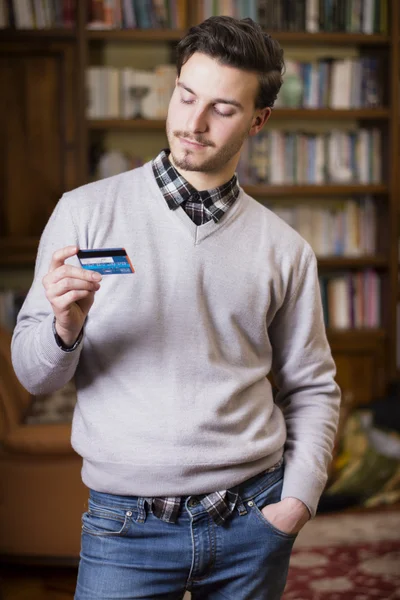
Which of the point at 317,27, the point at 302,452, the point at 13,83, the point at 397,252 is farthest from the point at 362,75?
the point at 302,452

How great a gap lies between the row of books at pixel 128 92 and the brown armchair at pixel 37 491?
194 centimetres

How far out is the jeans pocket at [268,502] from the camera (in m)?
1.27

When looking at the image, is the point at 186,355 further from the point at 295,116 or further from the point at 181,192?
the point at 295,116

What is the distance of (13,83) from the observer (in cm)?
397

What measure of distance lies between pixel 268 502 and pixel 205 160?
1.88 ft

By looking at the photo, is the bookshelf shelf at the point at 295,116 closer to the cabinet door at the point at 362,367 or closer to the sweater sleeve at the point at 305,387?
the cabinet door at the point at 362,367

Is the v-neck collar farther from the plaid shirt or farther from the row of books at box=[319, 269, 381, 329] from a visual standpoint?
the row of books at box=[319, 269, 381, 329]

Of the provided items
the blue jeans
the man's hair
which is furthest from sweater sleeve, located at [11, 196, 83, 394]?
the man's hair

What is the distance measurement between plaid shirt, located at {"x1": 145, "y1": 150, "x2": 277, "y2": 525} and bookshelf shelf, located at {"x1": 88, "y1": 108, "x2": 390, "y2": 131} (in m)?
2.79

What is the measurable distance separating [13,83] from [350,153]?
1835mm

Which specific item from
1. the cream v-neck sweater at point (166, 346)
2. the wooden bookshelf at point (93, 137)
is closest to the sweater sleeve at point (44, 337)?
the cream v-neck sweater at point (166, 346)

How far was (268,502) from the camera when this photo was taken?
130 cm

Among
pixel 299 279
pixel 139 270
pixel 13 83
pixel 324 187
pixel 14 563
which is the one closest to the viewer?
pixel 139 270

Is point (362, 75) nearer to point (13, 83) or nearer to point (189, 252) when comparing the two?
point (13, 83)
